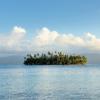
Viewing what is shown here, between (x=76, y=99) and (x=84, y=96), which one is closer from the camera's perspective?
(x=76, y=99)

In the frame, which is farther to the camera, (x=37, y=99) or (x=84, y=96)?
(x=84, y=96)

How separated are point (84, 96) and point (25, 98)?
30.1 feet

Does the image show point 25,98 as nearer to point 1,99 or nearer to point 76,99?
point 1,99

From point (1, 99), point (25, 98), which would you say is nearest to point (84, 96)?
point (25, 98)

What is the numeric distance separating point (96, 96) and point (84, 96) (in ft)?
6.16

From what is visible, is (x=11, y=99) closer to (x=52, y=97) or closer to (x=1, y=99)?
(x=1, y=99)

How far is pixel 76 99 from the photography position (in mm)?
47750

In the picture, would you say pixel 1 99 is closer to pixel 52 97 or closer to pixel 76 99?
pixel 52 97

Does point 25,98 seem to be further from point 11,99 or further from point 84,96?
point 84,96

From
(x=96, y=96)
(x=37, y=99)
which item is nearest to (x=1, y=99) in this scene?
(x=37, y=99)

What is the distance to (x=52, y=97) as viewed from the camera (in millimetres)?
50000

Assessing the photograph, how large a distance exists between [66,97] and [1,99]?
9.70 m

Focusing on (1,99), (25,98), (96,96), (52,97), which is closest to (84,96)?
(96,96)

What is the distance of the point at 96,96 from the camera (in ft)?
166
